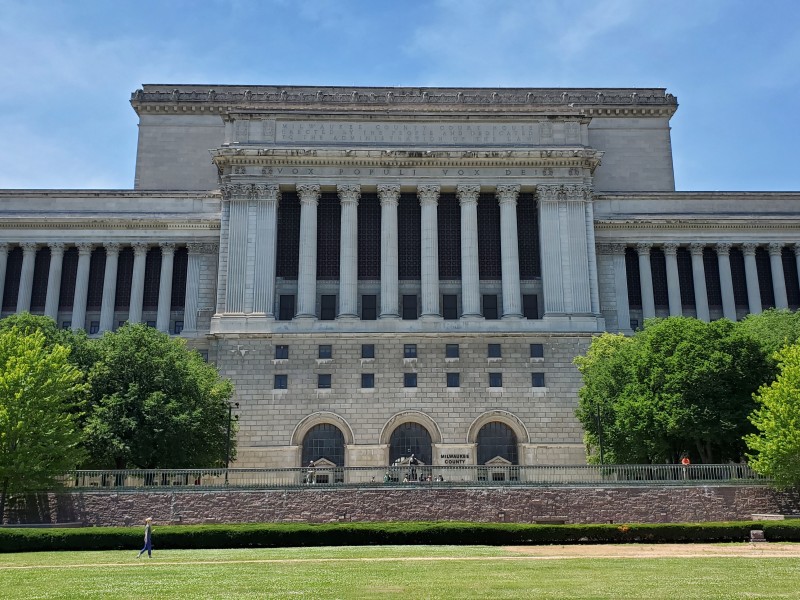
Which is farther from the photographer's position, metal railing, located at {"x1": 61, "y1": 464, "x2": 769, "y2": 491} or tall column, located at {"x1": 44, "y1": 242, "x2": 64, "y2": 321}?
tall column, located at {"x1": 44, "y1": 242, "x2": 64, "y2": 321}

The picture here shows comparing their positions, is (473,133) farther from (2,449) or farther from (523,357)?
(2,449)

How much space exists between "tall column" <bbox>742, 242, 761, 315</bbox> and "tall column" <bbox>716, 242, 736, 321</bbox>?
4.64 ft

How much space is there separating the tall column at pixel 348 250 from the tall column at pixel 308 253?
223cm

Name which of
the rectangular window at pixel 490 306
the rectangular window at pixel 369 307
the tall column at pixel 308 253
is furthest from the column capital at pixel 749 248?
the tall column at pixel 308 253

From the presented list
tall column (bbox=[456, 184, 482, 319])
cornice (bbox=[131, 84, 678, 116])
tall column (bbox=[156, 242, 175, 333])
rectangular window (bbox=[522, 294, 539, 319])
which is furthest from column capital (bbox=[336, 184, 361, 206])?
rectangular window (bbox=[522, 294, 539, 319])

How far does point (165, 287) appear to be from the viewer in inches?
3098

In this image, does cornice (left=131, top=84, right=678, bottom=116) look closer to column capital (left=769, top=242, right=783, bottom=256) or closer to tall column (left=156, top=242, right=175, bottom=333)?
Result: tall column (left=156, top=242, right=175, bottom=333)

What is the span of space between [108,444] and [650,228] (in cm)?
5107

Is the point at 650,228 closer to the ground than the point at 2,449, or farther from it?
farther from it

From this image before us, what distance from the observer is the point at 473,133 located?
3068 inches

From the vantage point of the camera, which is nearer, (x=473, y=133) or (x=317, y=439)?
(x=317, y=439)

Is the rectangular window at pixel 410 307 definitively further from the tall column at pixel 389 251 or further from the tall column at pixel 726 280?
the tall column at pixel 726 280

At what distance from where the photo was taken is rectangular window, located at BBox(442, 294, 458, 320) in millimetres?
76000

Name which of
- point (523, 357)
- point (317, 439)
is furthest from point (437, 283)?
point (317, 439)
